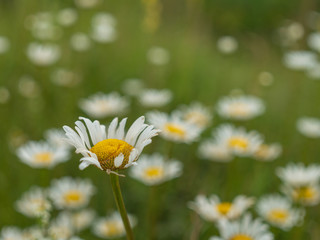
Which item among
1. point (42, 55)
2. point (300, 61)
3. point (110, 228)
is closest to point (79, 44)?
point (42, 55)

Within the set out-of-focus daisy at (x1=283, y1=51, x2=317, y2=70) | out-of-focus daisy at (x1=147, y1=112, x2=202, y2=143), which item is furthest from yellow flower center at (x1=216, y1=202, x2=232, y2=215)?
out-of-focus daisy at (x1=283, y1=51, x2=317, y2=70)

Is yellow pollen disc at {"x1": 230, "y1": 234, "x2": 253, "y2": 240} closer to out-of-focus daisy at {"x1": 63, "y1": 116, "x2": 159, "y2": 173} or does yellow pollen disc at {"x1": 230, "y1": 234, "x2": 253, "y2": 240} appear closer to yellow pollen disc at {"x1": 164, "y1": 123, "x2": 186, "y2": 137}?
out-of-focus daisy at {"x1": 63, "y1": 116, "x2": 159, "y2": 173}

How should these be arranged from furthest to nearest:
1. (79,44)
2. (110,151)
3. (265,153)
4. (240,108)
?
(79,44) → (240,108) → (265,153) → (110,151)

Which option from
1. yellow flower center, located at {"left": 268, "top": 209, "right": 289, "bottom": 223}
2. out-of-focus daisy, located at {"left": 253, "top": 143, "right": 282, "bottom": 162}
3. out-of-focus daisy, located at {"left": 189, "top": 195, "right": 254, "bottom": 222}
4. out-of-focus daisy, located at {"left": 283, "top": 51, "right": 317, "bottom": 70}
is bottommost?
A: out-of-focus daisy, located at {"left": 189, "top": 195, "right": 254, "bottom": 222}

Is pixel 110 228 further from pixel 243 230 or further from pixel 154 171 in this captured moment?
pixel 243 230

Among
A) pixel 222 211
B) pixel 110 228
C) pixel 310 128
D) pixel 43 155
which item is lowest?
pixel 222 211

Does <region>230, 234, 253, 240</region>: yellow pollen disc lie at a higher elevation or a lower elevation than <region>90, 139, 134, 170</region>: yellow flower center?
lower

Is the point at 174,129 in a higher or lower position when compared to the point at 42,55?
lower
